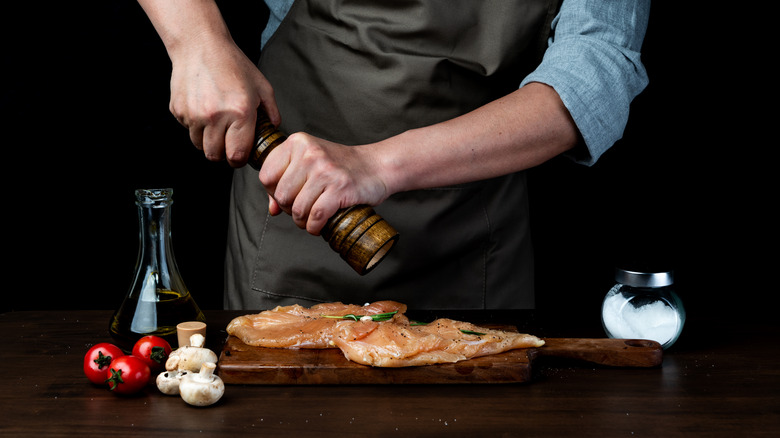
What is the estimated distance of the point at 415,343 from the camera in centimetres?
125

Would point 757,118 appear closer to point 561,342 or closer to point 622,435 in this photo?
point 561,342

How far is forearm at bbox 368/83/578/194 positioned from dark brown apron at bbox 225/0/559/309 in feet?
A: 0.79

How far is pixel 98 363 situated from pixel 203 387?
0.20 meters

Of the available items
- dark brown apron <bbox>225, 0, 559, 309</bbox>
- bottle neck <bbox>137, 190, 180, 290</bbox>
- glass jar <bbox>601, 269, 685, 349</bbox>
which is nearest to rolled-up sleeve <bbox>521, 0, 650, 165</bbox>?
dark brown apron <bbox>225, 0, 559, 309</bbox>

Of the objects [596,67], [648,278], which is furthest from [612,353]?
[596,67]

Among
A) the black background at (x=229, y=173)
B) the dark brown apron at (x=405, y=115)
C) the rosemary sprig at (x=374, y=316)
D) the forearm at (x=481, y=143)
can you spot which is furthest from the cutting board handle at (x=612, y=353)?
the black background at (x=229, y=173)

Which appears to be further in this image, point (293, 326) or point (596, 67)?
point (596, 67)

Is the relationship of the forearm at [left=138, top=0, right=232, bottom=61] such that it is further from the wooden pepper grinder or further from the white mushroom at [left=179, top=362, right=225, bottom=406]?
the white mushroom at [left=179, top=362, right=225, bottom=406]

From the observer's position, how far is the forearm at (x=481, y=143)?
1437 millimetres

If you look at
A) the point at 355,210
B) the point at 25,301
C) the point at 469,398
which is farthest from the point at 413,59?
the point at 25,301

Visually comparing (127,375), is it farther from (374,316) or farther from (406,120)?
(406,120)

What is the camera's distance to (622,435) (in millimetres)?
1045

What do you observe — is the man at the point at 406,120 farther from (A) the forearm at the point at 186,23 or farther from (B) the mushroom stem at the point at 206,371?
(B) the mushroom stem at the point at 206,371

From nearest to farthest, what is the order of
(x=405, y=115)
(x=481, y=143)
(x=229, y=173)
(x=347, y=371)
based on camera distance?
(x=347, y=371) → (x=481, y=143) → (x=405, y=115) → (x=229, y=173)
